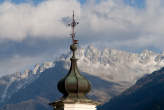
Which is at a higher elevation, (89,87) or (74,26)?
(74,26)

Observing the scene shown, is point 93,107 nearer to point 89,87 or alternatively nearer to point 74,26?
point 89,87

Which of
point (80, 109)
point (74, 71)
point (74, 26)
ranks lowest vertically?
point (80, 109)

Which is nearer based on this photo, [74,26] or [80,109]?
[80,109]

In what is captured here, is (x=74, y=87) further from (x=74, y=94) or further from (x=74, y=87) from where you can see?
(x=74, y=94)

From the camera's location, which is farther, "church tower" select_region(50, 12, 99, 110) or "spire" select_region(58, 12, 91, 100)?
"spire" select_region(58, 12, 91, 100)

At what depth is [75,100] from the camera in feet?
99.0

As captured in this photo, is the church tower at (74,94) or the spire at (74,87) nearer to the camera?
the church tower at (74,94)

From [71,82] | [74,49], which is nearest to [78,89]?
[71,82]

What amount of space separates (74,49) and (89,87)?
2619 mm

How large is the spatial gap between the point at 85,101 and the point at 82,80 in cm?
128

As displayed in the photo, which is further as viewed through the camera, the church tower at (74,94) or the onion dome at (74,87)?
the onion dome at (74,87)

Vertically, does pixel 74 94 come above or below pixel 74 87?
below

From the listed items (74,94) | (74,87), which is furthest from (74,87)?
(74,94)

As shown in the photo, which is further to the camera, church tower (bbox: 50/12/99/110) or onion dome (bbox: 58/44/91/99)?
onion dome (bbox: 58/44/91/99)
